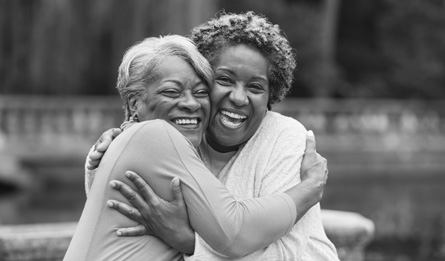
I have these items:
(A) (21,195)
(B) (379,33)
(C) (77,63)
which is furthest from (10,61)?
(B) (379,33)

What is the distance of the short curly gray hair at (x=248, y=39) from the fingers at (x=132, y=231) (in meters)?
0.64

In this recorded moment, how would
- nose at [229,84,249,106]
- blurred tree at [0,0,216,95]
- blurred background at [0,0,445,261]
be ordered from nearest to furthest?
nose at [229,84,249,106]
blurred background at [0,0,445,261]
blurred tree at [0,0,216,95]

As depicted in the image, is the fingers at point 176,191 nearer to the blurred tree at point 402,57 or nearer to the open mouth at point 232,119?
the open mouth at point 232,119

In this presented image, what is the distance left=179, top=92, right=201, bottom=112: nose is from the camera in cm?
251

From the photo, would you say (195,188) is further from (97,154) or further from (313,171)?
(313,171)

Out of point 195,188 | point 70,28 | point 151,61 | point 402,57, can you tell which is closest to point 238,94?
point 151,61

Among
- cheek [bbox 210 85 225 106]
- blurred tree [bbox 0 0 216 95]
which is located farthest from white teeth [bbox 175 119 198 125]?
blurred tree [bbox 0 0 216 95]

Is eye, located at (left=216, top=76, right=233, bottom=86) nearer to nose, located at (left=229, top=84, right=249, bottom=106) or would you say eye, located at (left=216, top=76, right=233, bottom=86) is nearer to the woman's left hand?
nose, located at (left=229, top=84, right=249, bottom=106)

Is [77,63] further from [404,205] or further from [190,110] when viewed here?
[190,110]

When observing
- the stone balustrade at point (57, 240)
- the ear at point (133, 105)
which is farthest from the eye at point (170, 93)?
the stone balustrade at point (57, 240)

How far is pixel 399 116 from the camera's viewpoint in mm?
18938

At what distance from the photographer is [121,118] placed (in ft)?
51.8

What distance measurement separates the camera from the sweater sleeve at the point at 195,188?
2.30 meters

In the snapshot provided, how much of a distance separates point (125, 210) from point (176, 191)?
172 millimetres
